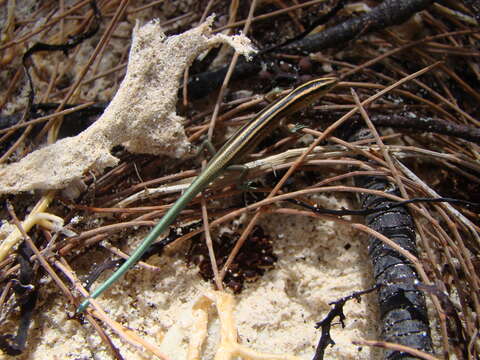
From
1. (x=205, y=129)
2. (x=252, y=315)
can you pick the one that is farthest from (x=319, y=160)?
(x=252, y=315)

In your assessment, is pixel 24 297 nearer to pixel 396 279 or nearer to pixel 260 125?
pixel 260 125

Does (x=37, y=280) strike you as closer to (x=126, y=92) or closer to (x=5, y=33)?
(x=126, y=92)

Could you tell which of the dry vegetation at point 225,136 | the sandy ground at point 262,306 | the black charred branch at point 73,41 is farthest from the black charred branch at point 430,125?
the black charred branch at point 73,41

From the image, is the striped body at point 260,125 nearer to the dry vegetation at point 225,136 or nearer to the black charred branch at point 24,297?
the dry vegetation at point 225,136

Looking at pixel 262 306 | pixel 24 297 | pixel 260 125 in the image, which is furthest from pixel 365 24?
pixel 24 297

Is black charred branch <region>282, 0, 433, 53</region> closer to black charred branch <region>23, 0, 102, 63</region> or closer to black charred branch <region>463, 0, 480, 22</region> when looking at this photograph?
black charred branch <region>463, 0, 480, 22</region>

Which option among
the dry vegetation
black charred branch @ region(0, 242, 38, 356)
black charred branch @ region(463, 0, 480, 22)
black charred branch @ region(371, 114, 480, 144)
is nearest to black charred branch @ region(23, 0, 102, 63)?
the dry vegetation
